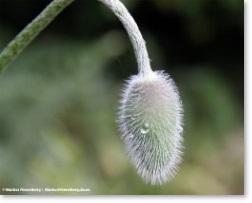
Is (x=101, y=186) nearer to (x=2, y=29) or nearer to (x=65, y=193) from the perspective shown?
(x=65, y=193)

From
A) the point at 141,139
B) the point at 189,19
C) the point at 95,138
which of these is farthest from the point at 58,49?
the point at 141,139

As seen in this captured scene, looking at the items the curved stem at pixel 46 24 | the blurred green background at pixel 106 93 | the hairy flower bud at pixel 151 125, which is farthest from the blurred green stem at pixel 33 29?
the blurred green background at pixel 106 93

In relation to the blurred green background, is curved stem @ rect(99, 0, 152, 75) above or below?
above

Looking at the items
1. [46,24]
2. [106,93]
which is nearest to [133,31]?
[46,24]

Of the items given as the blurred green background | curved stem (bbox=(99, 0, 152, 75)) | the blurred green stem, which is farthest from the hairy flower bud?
the blurred green background

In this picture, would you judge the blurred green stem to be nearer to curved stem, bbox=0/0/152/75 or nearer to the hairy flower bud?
curved stem, bbox=0/0/152/75

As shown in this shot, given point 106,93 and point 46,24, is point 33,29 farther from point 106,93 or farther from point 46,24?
point 106,93

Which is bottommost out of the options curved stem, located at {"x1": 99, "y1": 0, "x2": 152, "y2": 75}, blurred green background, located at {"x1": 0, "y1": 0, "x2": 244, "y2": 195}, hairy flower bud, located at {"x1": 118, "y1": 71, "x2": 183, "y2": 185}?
blurred green background, located at {"x1": 0, "y1": 0, "x2": 244, "y2": 195}
